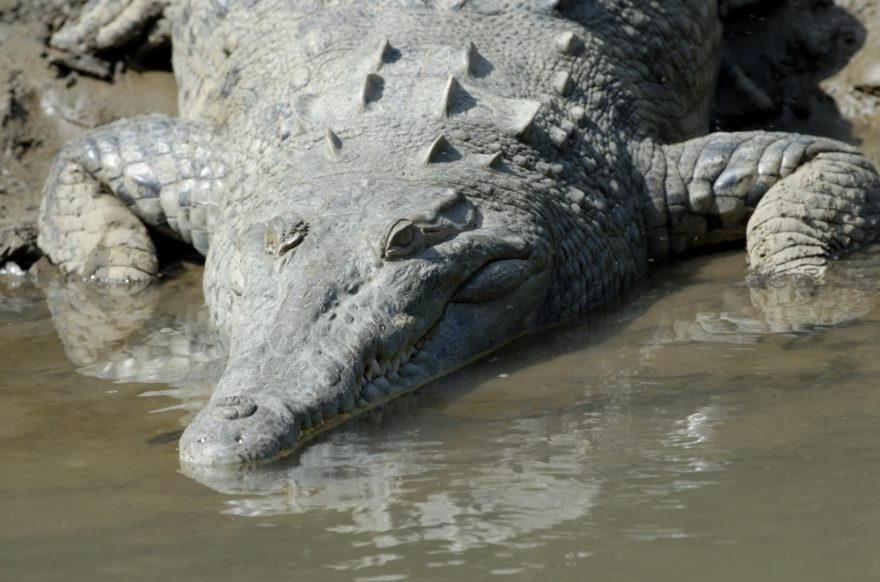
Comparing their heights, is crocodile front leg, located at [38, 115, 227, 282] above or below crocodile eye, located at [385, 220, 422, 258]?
below

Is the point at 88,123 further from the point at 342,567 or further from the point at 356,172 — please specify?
the point at 342,567

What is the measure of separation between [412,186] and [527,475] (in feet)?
5.69

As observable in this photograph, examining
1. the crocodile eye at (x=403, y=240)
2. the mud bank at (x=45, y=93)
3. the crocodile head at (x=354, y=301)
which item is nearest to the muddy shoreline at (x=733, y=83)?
the mud bank at (x=45, y=93)

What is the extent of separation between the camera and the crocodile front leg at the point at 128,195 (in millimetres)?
6660

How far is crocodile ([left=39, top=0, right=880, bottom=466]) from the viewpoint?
4.64 m

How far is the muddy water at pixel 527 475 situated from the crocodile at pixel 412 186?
0.23 meters

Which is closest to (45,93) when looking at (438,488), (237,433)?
(237,433)

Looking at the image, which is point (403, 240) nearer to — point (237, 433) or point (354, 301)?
point (354, 301)

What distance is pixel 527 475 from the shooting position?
3674mm

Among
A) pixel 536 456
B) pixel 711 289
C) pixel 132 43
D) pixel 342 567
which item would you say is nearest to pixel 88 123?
pixel 132 43

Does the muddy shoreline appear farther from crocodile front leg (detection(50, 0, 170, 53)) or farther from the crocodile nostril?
the crocodile nostril

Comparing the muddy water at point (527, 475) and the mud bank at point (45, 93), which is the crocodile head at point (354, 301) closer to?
the muddy water at point (527, 475)

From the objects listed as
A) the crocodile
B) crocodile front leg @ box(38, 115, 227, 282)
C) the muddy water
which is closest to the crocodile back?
the crocodile

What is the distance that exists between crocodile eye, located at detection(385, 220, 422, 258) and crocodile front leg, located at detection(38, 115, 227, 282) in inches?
77.1
